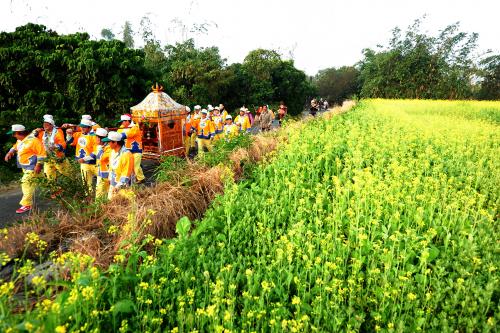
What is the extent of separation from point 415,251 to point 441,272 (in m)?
0.66

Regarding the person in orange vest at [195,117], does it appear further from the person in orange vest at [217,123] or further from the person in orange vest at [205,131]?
the person in orange vest at [217,123]

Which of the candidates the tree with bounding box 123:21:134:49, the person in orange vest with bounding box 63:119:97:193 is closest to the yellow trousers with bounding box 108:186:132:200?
the person in orange vest with bounding box 63:119:97:193

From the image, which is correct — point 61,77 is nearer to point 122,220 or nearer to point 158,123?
point 158,123

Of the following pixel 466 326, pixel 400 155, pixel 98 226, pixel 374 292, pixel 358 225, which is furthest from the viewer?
pixel 400 155

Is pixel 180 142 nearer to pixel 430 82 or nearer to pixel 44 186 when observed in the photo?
pixel 44 186

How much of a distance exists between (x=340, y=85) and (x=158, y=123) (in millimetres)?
57567

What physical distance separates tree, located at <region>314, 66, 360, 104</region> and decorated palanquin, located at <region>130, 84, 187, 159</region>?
53.0 meters

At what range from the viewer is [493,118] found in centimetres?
1482

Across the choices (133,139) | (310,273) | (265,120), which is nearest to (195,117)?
(265,120)

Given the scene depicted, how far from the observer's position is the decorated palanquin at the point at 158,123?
422 inches

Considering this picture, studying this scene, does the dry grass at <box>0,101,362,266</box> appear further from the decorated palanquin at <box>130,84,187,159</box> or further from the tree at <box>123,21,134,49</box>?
the tree at <box>123,21,134,49</box>

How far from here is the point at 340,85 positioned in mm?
62688

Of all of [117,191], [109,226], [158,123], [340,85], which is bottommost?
[109,226]

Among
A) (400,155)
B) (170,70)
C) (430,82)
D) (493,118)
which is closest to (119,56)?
(170,70)
